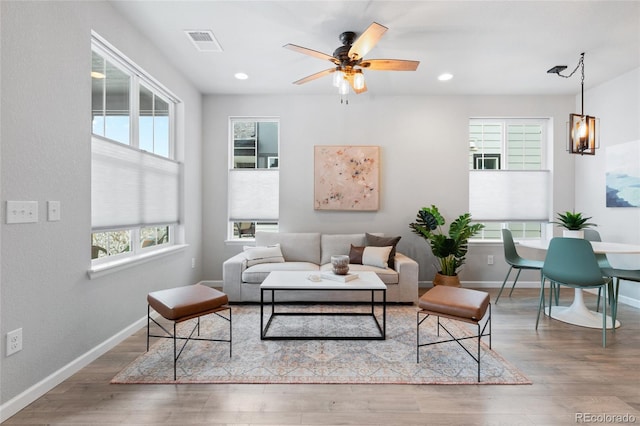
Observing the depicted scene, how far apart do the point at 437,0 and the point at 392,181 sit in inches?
94.7

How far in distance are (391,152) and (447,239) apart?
4.82 feet

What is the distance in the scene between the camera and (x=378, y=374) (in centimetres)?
209

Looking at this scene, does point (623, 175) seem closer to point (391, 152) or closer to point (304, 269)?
point (391, 152)

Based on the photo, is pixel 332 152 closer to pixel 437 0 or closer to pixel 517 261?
pixel 437 0

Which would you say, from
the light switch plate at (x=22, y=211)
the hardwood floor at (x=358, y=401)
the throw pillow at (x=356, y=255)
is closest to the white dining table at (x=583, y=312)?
the hardwood floor at (x=358, y=401)

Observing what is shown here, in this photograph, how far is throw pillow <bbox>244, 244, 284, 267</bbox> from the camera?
12.3 feet

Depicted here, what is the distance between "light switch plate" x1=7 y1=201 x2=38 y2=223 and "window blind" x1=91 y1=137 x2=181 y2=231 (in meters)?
0.55

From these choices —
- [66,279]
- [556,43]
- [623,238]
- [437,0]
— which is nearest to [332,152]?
[437,0]

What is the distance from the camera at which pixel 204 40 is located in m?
2.94

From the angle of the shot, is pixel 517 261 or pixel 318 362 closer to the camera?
pixel 318 362

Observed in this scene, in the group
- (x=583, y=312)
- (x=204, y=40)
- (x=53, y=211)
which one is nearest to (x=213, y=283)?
(x=53, y=211)

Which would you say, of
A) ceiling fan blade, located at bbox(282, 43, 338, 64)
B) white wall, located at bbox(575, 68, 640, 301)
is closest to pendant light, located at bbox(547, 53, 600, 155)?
white wall, located at bbox(575, 68, 640, 301)

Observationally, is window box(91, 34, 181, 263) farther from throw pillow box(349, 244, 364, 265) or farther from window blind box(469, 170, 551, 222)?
window blind box(469, 170, 551, 222)

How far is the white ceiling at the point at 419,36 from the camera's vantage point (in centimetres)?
246
